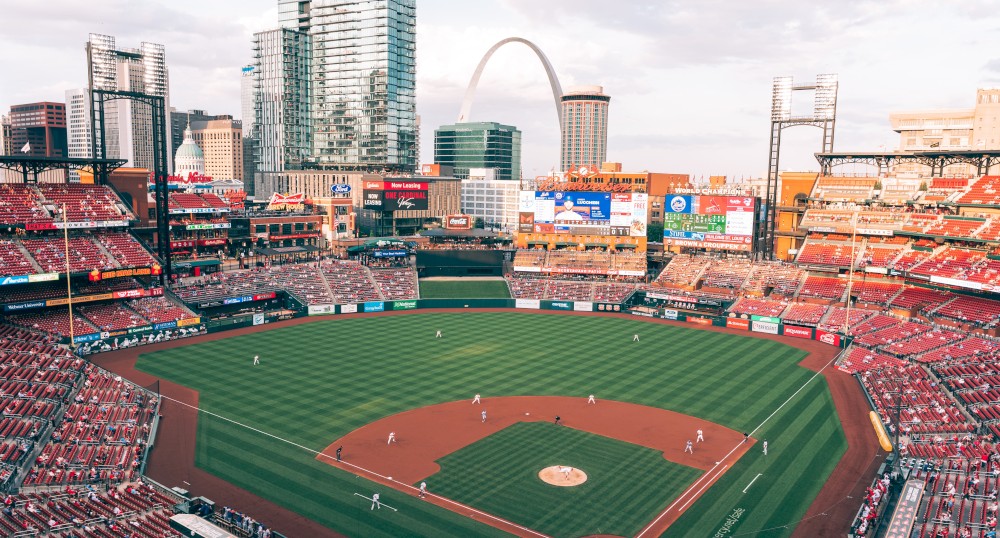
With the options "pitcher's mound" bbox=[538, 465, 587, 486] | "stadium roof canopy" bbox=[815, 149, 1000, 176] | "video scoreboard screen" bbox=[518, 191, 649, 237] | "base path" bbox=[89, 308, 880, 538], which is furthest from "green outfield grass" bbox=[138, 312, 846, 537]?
"stadium roof canopy" bbox=[815, 149, 1000, 176]

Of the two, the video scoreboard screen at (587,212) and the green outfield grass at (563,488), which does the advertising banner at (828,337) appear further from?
the green outfield grass at (563,488)

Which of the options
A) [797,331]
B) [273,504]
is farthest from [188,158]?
[273,504]

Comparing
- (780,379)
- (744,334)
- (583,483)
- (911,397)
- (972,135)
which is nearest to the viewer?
(583,483)

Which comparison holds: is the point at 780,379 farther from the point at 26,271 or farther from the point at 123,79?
the point at 123,79

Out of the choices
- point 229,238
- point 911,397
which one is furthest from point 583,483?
point 229,238

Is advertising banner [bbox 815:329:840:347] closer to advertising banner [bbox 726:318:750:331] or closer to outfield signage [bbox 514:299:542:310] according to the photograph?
advertising banner [bbox 726:318:750:331]
